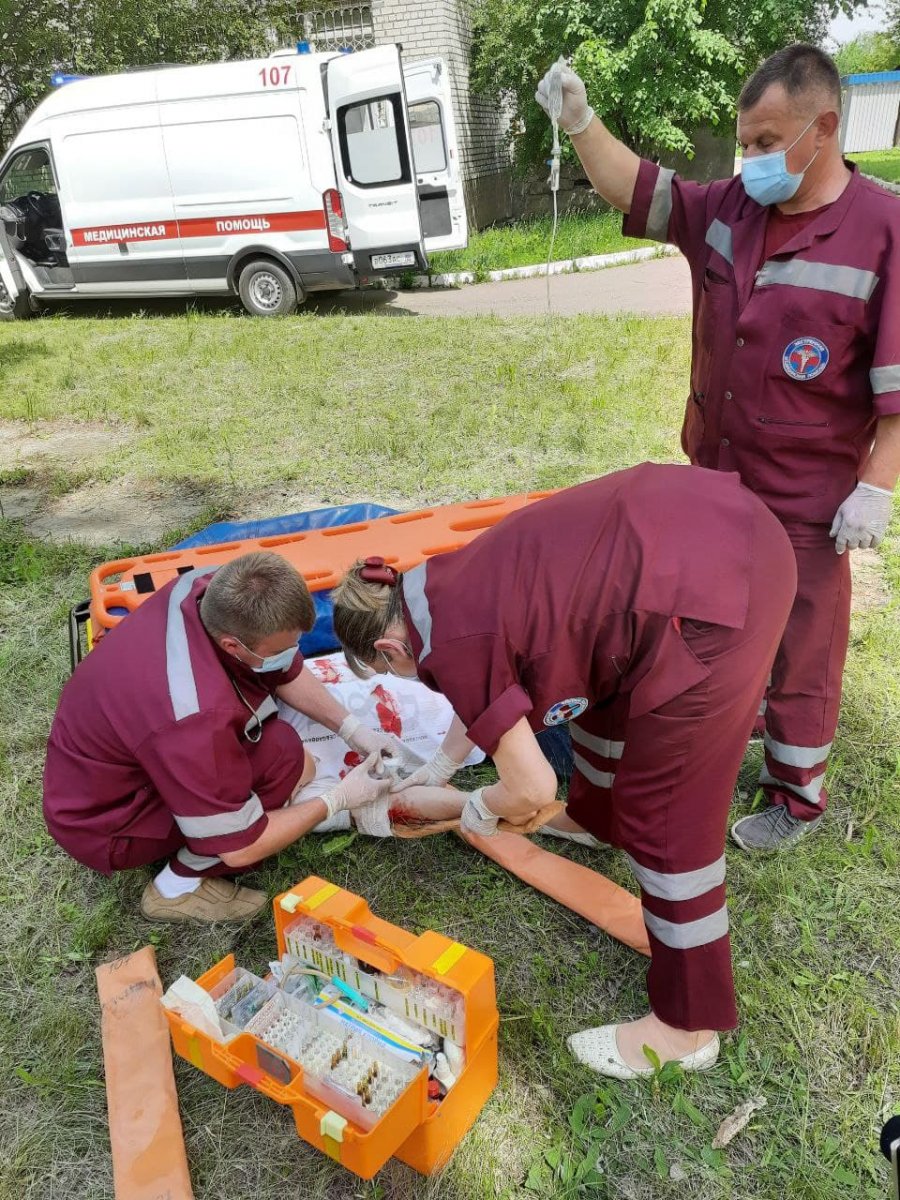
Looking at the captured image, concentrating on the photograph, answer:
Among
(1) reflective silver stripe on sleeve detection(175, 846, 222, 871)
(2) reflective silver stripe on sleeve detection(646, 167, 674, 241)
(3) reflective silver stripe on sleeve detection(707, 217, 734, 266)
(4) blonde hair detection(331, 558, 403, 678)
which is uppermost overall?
(2) reflective silver stripe on sleeve detection(646, 167, 674, 241)

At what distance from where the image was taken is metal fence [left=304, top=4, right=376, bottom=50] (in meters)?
15.0

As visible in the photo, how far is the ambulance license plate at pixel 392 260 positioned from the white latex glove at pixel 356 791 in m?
7.91

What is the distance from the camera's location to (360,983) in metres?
1.93

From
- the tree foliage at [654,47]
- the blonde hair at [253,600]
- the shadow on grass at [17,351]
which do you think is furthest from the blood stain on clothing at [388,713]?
the tree foliage at [654,47]

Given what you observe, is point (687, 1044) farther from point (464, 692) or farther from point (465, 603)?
point (465, 603)

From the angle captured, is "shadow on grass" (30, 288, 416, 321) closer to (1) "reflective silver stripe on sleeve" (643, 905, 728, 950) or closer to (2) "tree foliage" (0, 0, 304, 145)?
(2) "tree foliage" (0, 0, 304, 145)

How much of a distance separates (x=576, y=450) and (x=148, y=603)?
3686mm

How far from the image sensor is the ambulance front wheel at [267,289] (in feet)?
32.0

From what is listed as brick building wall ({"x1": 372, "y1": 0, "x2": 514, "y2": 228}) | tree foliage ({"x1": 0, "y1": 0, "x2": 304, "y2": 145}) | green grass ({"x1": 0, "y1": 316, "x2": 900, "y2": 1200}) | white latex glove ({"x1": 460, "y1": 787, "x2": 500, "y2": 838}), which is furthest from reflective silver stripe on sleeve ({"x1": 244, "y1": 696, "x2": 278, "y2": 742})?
tree foliage ({"x1": 0, "y1": 0, "x2": 304, "y2": 145})

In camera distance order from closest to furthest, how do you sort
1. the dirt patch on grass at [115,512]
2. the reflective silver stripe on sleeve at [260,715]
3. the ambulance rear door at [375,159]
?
the reflective silver stripe on sleeve at [260,715] → the dirt patch on grass at [115,512] → the ambulance rear door at [375,159]

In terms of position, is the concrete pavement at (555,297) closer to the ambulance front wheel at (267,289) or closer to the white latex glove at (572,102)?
the ambulance front wheel at (267,289)

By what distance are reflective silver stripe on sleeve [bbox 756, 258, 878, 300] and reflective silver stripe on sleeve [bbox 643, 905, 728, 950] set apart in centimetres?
146

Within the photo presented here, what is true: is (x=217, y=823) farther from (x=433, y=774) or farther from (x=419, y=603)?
(x=419, y=603)

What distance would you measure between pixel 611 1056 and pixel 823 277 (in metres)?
1.90
